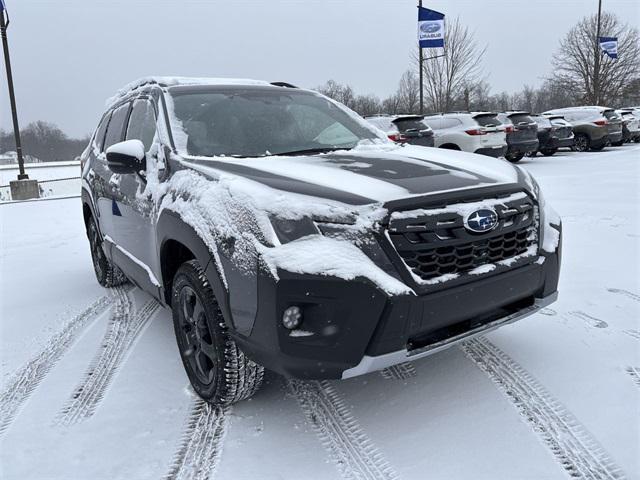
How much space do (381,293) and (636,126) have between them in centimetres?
2364

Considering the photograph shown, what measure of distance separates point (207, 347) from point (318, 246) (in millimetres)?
922

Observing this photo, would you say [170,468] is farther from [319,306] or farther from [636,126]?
[636,126]

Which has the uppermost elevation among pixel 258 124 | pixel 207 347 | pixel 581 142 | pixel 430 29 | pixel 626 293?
pixel 430 29

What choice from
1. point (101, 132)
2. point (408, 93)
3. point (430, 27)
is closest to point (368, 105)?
point (408, 93)

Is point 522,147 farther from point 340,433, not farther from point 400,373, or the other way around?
point 340,433

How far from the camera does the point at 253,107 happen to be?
343 cm

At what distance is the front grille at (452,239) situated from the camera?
209 cm

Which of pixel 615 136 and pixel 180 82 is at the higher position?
pixel 180 82

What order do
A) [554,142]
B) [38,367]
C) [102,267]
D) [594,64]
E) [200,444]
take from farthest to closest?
[594,64] < [554,142] < [102,267] < [38,367] < [200,444]

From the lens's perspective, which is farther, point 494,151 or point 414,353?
point 494,151

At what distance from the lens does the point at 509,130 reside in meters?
14.4

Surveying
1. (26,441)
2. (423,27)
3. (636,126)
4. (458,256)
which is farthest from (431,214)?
(636,126)

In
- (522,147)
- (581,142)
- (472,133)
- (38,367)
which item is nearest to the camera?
(38,367)

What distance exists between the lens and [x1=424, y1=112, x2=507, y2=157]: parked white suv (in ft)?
43.9
